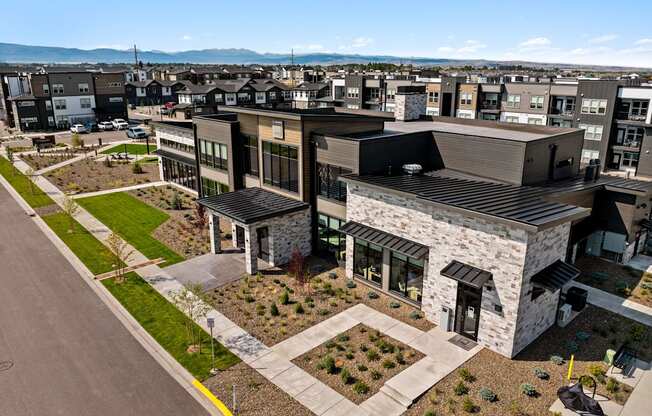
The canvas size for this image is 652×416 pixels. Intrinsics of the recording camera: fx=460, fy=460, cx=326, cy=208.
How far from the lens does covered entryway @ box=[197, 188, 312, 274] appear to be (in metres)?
28.7

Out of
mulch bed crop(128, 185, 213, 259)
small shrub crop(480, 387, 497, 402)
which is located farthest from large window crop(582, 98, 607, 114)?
small shrub crop(480, 387, 497, 402)

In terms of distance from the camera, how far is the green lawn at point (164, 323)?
801 inches

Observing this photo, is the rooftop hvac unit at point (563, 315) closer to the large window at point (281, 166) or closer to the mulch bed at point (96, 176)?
the large window at point (281, 166)

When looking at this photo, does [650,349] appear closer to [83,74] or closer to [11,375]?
[11,375]

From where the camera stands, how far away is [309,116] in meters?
29.3

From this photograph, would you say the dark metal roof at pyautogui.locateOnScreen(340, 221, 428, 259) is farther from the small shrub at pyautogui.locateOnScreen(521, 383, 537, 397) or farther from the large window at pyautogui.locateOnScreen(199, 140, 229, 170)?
the large window at pyautogui.locateOnScreen(199, 140, 229, 170)

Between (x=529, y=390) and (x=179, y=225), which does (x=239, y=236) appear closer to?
(x=179, y=225)

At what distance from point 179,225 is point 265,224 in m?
12.0

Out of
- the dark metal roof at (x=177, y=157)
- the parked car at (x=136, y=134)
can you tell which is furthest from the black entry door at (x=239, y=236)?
the parked car at (x=136, y=134)

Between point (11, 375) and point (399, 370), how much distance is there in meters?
16.6

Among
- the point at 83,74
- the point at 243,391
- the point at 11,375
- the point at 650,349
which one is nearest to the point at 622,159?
the point at 650,349

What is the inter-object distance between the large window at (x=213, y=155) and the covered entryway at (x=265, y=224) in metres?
5.65

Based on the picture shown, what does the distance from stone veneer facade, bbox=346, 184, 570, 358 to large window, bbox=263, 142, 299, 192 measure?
867 cm

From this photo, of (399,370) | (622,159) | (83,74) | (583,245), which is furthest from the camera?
(83,74)
